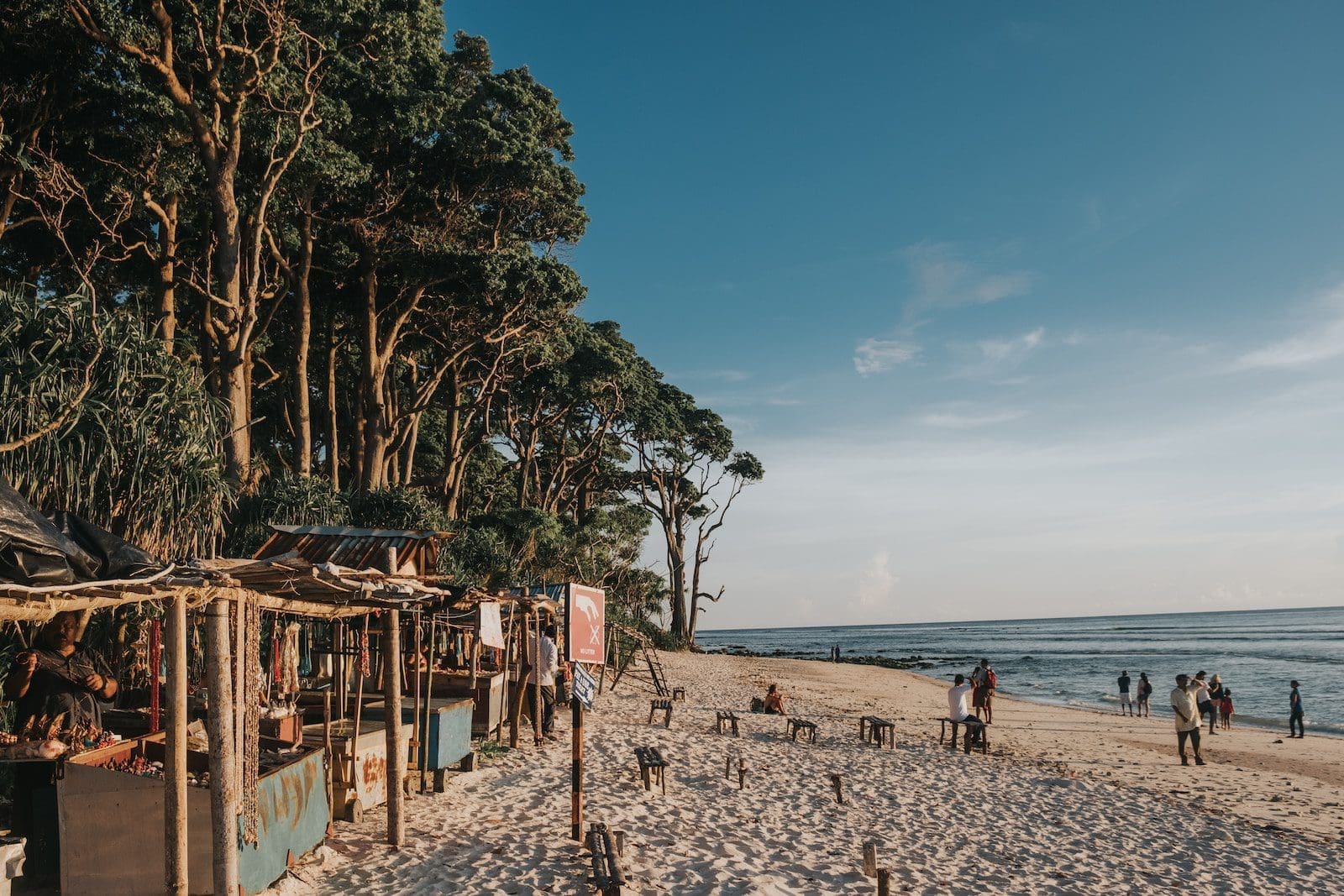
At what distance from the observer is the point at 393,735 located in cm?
814

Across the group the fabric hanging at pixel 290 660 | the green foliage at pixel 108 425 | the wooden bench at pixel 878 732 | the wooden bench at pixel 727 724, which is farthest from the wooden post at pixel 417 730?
the wooden bench at pixel 878 732

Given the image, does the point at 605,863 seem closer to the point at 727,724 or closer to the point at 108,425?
the point at 108,425

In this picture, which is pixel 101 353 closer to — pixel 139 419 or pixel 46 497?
pixel 139 419

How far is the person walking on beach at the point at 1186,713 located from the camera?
16.2m

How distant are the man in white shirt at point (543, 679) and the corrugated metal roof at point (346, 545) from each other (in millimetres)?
2476

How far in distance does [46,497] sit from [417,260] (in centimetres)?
1202

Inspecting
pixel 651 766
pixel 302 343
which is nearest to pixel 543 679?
pixel 651 766

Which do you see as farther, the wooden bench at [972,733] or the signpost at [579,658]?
the wooden bench at [972,733]

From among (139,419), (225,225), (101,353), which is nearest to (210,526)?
(139,419)

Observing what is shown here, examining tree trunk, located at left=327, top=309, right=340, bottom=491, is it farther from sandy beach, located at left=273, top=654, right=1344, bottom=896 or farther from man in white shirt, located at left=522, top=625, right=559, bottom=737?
man in white shirt, located at left=522, top=625, right=559, bottom=737

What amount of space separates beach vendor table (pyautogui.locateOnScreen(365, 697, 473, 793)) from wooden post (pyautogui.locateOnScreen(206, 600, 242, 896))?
4.24 meters

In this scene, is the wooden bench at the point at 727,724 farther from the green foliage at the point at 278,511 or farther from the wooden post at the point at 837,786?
the green foliage at the point at 278,511

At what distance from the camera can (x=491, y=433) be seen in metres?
31.0

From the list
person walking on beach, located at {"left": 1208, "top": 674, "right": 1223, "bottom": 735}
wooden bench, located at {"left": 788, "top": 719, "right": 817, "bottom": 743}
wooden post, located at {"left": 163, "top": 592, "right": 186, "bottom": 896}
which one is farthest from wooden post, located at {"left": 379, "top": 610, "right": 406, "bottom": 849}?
person walking on beach, located at {"left": 1208, "top": 674, "right": 1223, "bottom": 735}
